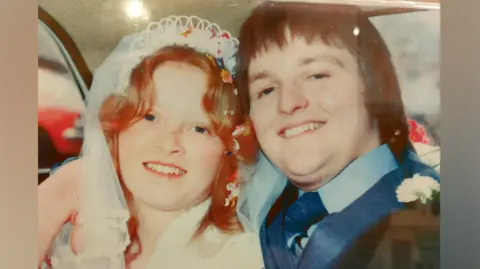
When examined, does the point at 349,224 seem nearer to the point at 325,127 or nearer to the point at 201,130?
the point at 325,127

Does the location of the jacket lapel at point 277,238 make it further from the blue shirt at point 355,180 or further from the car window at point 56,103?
the car window at point 56,103

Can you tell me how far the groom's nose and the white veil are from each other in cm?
27

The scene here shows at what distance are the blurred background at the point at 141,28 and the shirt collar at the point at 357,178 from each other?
0.10 meters

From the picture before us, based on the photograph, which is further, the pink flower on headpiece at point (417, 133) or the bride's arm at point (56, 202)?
the pink flower on headpiece at point (417, 133)

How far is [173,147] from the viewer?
3.39 ft

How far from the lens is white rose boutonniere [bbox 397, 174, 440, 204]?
1.10 m

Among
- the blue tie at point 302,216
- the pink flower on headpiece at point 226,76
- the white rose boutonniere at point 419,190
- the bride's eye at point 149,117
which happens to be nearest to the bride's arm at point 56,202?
the bride's eye at point 149,117

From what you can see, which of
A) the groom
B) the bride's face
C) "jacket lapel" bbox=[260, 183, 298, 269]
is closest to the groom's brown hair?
the groom

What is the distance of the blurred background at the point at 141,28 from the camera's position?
1.00 m

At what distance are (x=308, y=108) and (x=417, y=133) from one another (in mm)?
255

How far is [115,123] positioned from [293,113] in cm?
37

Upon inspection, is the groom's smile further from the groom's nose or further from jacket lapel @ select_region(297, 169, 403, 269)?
jacket lapel @ select_region(297, 169, 403, 269)
